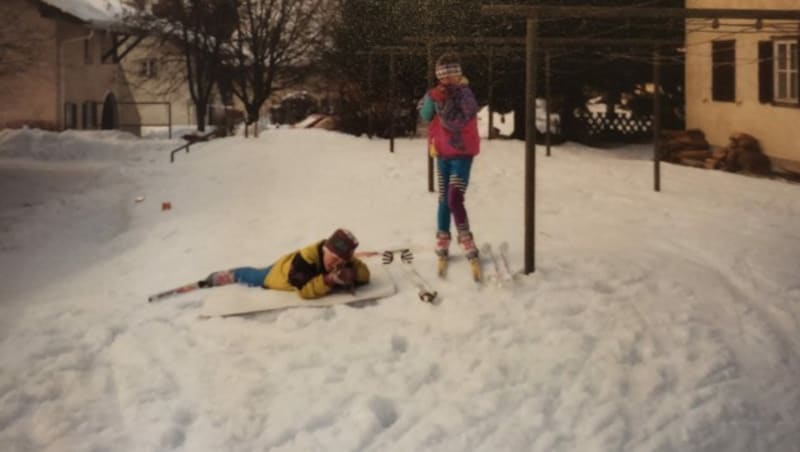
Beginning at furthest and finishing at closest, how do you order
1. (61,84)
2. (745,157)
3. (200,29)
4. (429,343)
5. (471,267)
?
(200,29), (61,84), (745,157), (471,267), (429,343)

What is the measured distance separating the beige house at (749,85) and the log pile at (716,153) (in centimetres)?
21

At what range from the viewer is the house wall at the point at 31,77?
29.0 meters

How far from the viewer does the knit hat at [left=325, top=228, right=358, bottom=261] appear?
6.65m

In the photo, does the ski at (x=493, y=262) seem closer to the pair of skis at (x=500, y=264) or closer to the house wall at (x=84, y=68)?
the pair of skis at (x=500, y=264)

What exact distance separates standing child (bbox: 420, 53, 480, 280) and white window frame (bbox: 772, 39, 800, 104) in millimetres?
9687

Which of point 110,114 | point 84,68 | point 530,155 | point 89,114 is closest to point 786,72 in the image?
point 530,155

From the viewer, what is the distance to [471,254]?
7219 millimetres

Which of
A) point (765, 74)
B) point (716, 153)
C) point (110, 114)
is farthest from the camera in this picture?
point (110, 114)

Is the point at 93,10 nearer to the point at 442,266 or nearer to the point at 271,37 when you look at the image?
the point at 271,37

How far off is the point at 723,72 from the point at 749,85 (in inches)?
47.3

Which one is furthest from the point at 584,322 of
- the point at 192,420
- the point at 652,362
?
the point at 192,420

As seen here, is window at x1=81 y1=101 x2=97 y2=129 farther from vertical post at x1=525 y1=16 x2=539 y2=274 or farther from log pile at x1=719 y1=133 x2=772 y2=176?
vertical post at x1=525 y1=16 x2=539 y2=274


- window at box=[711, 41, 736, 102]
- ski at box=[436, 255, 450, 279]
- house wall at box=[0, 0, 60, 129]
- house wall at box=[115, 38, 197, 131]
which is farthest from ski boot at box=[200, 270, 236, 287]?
house wall at box=[115, 38, 197, 131]

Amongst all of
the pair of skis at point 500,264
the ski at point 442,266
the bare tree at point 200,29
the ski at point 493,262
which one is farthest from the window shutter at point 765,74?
the bare tree at point 200,29
